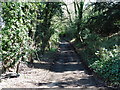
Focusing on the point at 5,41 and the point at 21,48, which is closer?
the point at 5,41

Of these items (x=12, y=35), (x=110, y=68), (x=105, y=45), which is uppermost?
(x=12, y=35)

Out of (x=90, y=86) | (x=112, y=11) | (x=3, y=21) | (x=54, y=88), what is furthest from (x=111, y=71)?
(x=112, y=11)

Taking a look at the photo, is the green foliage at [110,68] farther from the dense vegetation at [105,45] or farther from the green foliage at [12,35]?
the green foliage at [12,35]

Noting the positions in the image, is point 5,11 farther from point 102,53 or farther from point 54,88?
point 102,53

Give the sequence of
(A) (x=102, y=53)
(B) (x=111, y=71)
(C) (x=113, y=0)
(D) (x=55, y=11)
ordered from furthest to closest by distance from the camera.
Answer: (D) (x=55, y=11) → (C) (x=113, y=0) → (A) (x=102, y=53) → (B) (x=111, y=71)

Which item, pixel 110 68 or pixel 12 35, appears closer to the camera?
pixel 12 35

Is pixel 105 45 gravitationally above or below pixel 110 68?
above

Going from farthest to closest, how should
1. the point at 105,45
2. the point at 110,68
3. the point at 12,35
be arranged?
the point at 105,45 → the point at 110,68 → the point at 12,35

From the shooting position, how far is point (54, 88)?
7.21 meters

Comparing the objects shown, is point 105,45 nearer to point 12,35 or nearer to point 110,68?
point 110,68

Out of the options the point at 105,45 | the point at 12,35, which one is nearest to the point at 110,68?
the point at 12,35

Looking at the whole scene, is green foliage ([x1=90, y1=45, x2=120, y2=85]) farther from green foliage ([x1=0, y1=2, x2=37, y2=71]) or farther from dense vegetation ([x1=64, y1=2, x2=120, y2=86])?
green foliage ([x1=0, y1=2, x2=37, y2=71])

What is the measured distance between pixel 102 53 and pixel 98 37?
8.05m

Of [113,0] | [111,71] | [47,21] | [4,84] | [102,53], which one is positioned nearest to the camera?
[4,84]
